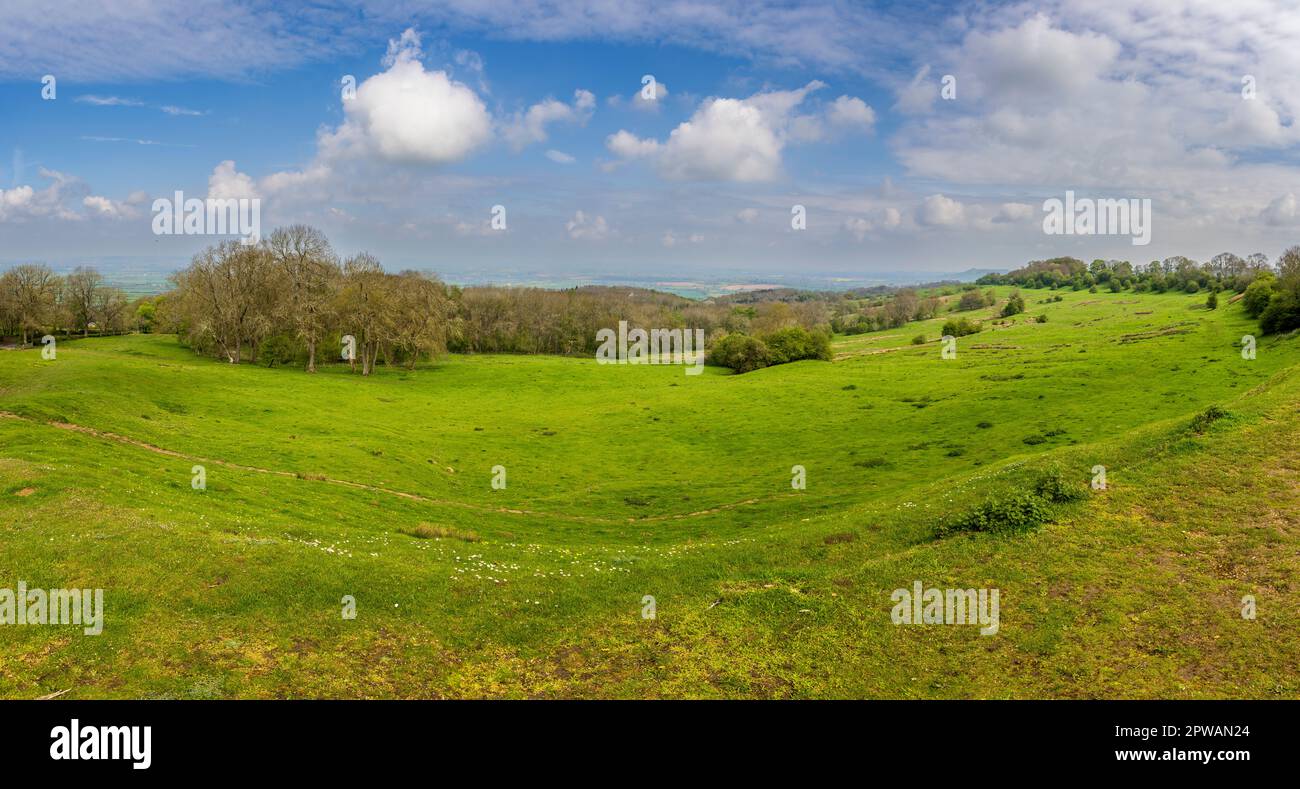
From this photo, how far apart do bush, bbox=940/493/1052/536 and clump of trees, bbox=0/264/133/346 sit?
135847 millimetres

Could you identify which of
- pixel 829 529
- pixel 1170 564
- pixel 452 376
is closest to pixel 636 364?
pixel 452 376

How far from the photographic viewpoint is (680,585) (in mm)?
18641

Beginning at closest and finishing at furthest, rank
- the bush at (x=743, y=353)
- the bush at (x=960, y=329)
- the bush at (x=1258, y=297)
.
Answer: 1. the bush at (x=1258, y=297)
2. the bush at (x=743, y=353)
3. the bush at (x=960, y=329)

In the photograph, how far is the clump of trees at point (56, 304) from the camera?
327 ft

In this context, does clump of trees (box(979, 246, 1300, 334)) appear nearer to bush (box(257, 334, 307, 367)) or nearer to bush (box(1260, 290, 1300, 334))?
bush (box(1260, 290, 1300, 334))

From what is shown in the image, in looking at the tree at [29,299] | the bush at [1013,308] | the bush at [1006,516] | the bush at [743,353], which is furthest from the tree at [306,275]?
the bush at [1013,308]

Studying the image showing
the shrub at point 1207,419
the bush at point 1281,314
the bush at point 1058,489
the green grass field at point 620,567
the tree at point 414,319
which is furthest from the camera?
the tree at point 414,319

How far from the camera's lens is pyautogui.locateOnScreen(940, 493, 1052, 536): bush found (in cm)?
1858

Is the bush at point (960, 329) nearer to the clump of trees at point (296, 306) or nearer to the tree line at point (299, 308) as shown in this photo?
the tree line at point (299, 308)

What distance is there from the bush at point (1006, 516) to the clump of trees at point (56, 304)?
446 feet

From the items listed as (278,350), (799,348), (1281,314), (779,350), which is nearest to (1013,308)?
(799,348)

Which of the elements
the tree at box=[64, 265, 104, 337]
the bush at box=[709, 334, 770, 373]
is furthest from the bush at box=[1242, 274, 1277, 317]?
the tree at box=[64, 265, 104, 337]
